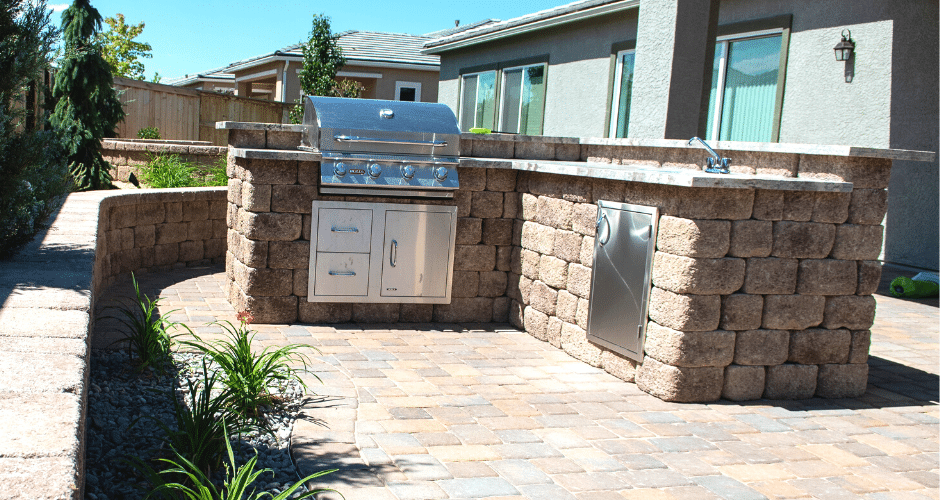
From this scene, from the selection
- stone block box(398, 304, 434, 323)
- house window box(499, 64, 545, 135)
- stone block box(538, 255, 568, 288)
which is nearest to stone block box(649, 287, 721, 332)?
stone block box(538, 255, 568, 288)

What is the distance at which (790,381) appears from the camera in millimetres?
4969

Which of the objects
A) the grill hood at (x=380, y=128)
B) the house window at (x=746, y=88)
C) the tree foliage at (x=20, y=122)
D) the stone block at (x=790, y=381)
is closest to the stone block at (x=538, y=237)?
the grill hood at (x=380, y=128)

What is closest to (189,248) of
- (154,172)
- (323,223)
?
(154,172)

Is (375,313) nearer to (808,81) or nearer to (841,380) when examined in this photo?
(841,380)

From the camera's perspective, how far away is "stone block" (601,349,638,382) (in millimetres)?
5145

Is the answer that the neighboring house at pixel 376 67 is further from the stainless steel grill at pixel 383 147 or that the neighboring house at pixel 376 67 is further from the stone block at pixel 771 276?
the stone block at pixel 771 276

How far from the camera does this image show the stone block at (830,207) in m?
4.77

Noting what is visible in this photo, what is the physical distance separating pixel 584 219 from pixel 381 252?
5.47ft

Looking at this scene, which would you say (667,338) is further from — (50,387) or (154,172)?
(154,172)

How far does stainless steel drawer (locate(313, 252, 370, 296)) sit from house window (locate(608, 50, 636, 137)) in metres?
6.77

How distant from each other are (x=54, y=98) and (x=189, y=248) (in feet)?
11.8

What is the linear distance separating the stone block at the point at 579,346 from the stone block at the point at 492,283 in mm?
1029

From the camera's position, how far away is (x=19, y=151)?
4449 millimetres

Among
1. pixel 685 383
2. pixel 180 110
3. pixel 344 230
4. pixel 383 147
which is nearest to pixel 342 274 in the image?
pixel 344 230
